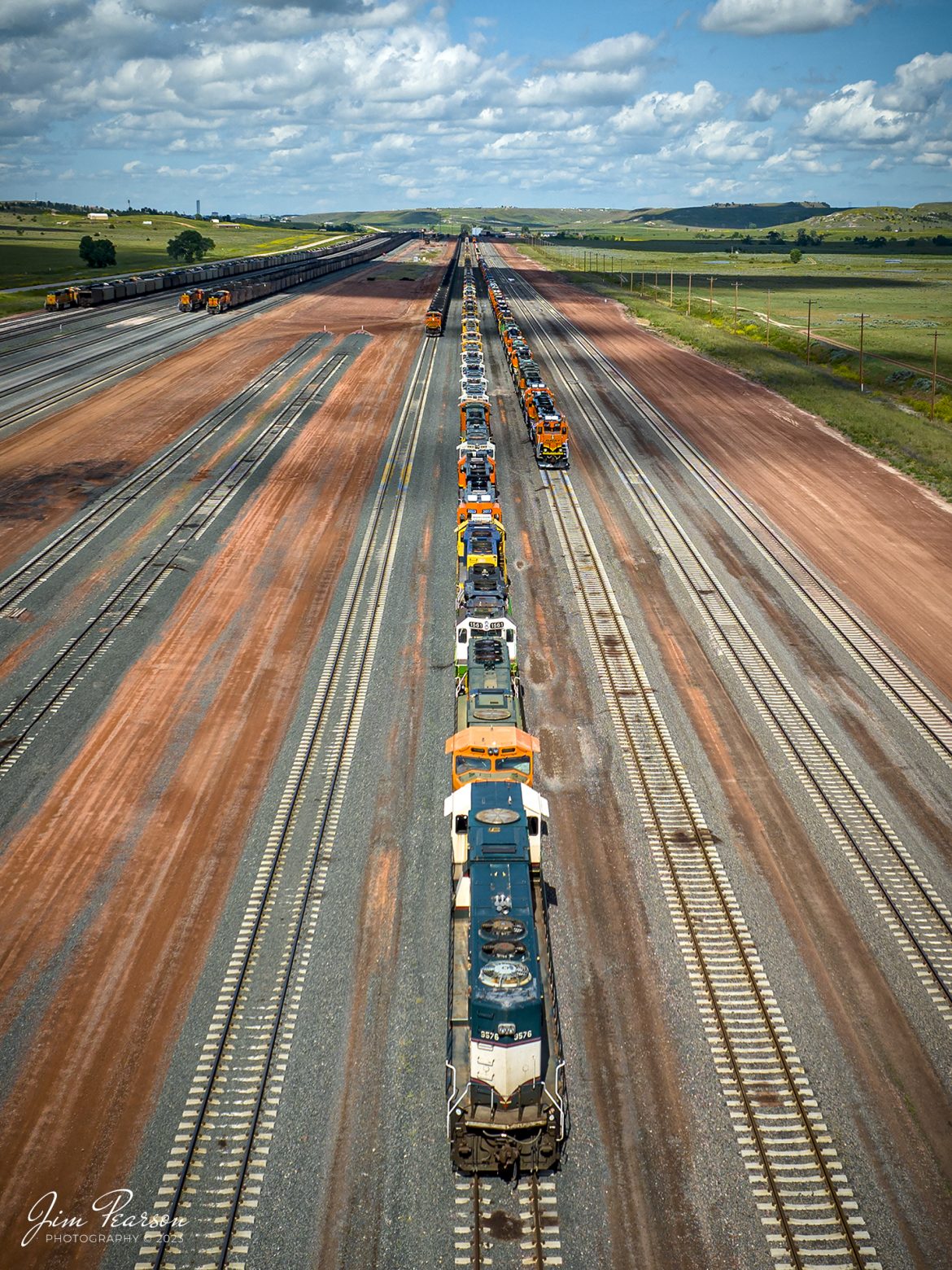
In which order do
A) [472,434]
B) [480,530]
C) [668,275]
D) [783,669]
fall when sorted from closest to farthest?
[783,669], [480,530], [472,434], [668,275]

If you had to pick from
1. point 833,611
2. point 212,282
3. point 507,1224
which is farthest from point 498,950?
point 212,282

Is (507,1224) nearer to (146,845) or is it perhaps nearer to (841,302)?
(146,845)

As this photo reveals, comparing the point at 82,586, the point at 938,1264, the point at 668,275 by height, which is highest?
the point at 668,275

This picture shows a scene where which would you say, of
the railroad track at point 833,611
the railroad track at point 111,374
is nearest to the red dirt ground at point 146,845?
the railroad track at point 833,611

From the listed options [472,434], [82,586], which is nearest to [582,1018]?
[82,586]

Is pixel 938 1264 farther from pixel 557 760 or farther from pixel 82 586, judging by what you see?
pixel 82 586

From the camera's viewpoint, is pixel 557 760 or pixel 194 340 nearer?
pixel 557 760

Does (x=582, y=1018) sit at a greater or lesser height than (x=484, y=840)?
lesser
